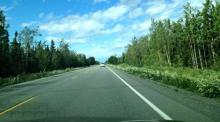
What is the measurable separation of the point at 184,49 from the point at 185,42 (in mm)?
8400

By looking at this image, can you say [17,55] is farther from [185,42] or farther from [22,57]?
[185,42]

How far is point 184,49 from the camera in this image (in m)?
90.2

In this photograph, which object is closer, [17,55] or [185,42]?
[185,42]

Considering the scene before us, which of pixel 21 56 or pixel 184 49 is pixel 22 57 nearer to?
pixel 21 56

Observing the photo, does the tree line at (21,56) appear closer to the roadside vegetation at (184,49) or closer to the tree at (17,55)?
the tree at (17,55)

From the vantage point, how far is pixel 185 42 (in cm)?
8206

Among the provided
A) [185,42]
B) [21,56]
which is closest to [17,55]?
[21,56]

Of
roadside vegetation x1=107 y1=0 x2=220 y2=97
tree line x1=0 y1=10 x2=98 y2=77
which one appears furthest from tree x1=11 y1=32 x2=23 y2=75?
roadside vegetation x1=107 y1=0 x2=220 y2=97

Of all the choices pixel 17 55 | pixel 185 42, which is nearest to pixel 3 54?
pixel 17 55

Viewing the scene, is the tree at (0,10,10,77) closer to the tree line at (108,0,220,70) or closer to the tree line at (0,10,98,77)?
the tree line at (0,10,98,77)

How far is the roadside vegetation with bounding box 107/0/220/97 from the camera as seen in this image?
1454 inches

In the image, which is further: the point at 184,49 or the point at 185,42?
the point at 184,49

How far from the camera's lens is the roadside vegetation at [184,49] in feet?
121

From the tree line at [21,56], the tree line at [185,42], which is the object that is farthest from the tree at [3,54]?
the tree line at [185,42]
